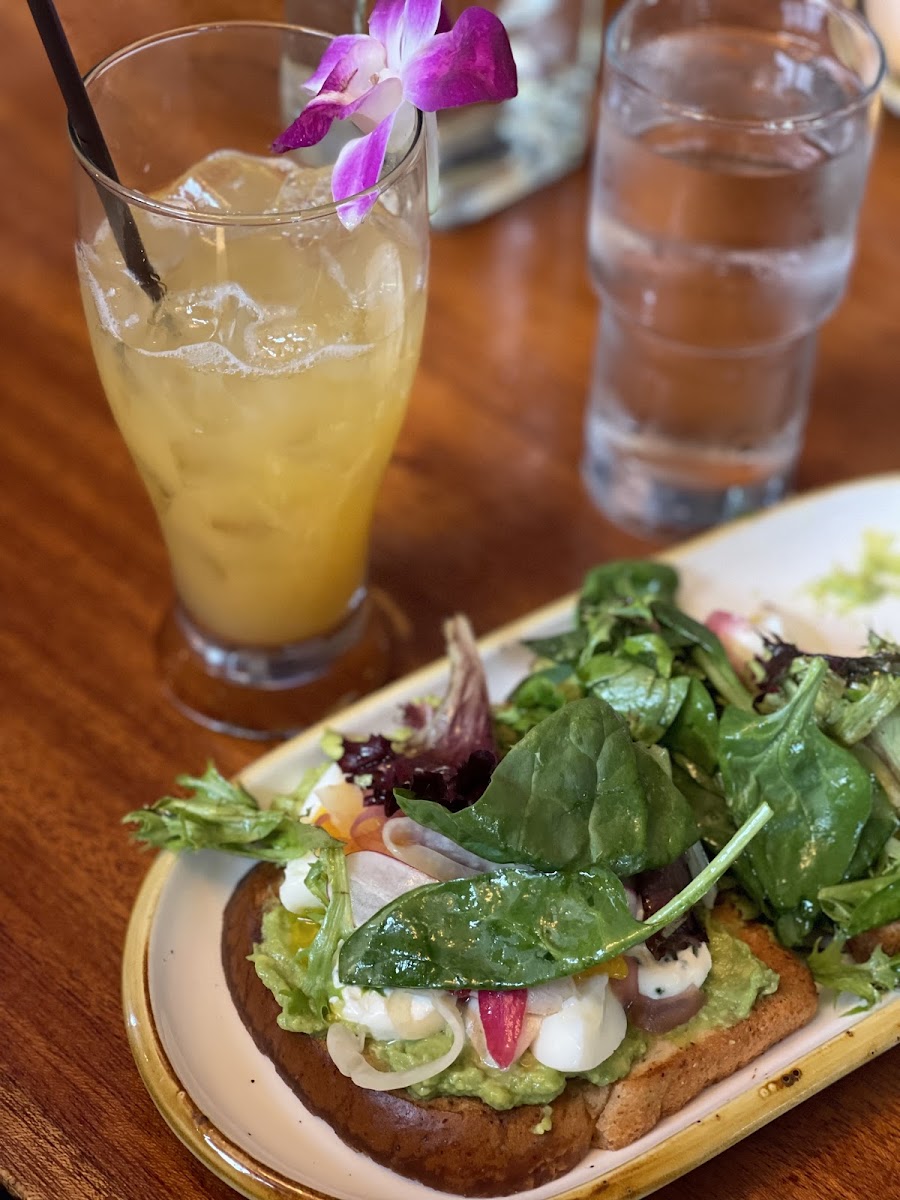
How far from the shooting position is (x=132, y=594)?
5.42ft

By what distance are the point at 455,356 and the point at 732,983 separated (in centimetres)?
114

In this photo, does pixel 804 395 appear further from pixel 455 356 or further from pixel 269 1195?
pixel 269 1195

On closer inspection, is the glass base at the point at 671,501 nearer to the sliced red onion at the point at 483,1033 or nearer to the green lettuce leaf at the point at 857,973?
the green lettuce leaf at the point at 857,973

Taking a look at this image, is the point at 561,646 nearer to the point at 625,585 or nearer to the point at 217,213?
the point at 625,585

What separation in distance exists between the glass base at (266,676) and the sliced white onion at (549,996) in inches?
21.2

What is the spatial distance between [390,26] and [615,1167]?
3.11 feet

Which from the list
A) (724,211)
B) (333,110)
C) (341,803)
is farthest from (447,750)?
(724,211)

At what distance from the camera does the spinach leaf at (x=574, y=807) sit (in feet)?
3.55

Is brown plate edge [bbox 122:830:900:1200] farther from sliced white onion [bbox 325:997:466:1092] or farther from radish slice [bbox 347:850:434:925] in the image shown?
radish slice [bbox 347:850:434:925]

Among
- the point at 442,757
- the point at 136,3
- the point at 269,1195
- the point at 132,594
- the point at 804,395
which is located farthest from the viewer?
Answer: the point at 804,395

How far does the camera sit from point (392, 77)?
109 centimetres

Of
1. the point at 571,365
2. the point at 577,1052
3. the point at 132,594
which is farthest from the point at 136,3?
the point at 577,1052

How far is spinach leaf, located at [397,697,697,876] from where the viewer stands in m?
1.08

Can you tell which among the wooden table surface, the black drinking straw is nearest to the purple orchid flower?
the black drinking straw
